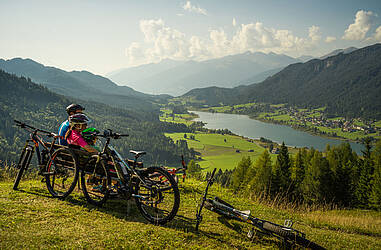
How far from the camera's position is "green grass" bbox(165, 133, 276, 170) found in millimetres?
80156

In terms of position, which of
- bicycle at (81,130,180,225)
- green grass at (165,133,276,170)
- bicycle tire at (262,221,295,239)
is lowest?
green grass at (165,133,276,170)

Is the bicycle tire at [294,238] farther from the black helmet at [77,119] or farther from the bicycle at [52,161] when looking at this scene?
the black helmet at [77,119]

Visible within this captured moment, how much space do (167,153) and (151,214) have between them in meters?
105

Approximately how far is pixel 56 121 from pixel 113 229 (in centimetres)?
17954

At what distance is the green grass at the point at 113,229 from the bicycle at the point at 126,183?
30 cm

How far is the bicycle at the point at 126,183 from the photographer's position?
5418 millimetres

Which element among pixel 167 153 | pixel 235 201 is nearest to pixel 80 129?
pixel 235 201

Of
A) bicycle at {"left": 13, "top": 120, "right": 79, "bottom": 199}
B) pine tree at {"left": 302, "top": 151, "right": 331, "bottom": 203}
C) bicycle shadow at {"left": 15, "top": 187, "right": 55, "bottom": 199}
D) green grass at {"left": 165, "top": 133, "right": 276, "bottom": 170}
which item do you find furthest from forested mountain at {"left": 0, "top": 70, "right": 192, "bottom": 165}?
bicycle at {"left": 13, "top": 120, "right": 79, "bottom": 199}

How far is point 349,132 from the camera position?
147250 millimetres

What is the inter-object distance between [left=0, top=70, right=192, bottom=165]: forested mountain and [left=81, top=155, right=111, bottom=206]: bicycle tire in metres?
91.1

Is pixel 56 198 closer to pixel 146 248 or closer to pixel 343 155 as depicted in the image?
pixel 146 248

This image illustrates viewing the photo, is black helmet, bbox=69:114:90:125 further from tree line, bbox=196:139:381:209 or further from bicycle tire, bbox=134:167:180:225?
tree line, bbox=196:139:381:209

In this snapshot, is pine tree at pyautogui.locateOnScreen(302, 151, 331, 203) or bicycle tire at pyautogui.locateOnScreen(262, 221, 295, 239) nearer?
bicycle tire at pyautogui.locateOnScreen(262, 221, 295, 239)

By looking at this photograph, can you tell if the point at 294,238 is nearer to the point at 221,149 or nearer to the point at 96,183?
the point at 96,183
